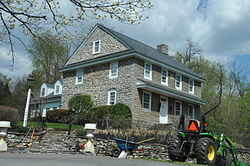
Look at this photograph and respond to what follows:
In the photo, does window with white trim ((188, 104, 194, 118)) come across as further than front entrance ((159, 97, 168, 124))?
Yes

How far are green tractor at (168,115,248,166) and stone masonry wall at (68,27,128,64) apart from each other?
1548 cm

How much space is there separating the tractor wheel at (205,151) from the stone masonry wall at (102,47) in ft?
52.9

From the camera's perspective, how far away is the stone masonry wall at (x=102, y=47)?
25005 mm

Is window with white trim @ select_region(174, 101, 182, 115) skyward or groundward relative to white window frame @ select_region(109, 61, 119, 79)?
groundward

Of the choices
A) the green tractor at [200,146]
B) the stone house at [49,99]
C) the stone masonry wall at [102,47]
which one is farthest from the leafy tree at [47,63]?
the green tractor at [200,146]

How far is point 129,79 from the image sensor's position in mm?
22609

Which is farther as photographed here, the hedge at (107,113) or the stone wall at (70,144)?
the hedge at (107,113)

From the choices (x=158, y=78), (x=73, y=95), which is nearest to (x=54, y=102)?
(x=73, y=95)

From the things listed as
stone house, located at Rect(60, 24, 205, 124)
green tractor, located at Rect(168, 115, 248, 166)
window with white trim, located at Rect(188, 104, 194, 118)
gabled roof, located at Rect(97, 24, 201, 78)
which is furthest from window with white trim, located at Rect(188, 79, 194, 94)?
green tractor, located at Rect(168, 115, 248, 166)

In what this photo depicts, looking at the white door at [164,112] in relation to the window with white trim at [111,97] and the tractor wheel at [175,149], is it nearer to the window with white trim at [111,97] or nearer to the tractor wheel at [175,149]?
the window with white trim at [111,97]

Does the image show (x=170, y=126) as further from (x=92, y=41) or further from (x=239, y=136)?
(x=92, y=41)

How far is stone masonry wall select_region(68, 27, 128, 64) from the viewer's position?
25.0m

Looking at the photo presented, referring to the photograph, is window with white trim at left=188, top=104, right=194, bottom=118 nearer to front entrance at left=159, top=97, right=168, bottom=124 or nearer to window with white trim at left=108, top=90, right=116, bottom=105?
front entrance at left=159, top=97, right=168, bottom=124

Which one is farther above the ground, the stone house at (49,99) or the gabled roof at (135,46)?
the gabled roof at (135,46)
